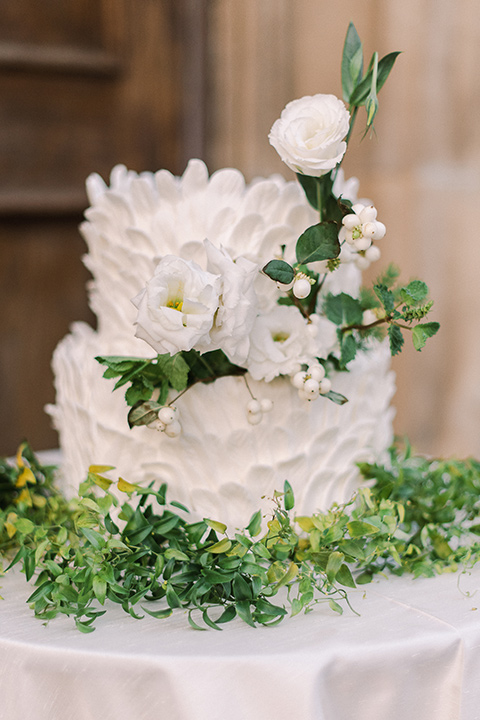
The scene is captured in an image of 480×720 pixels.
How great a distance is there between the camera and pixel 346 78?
29.2 inches

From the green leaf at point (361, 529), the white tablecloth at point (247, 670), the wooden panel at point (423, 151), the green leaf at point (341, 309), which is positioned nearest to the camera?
the white tablecloth at point (247, 670)

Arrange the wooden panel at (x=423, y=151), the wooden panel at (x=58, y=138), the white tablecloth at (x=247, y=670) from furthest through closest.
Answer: the wooden panel at (x=58, y=138) < the wooden panel at (x=423, y=151) < the white tablecloth at (x=247, y=670)

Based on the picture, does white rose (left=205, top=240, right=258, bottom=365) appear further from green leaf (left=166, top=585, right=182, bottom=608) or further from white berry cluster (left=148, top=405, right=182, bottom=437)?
green leaf (left=166, top=585, right=182, bottom=608)

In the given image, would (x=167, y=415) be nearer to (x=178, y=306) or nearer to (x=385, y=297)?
(x=178, y=306)

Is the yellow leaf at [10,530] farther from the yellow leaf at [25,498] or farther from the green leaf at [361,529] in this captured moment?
the green leaf at [361,529]

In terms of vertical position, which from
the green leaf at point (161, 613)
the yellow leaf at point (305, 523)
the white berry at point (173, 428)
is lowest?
the green leaf at point (161, 613)

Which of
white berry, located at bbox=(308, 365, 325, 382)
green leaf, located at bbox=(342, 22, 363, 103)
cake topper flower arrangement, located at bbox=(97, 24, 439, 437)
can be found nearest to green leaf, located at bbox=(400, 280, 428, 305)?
cake topper flower arrangement, located at bbox=(97, 24, 439, 437)

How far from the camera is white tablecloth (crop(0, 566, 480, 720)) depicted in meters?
0.56

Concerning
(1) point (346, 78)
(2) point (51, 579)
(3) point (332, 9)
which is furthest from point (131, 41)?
(2) point (51, 579)

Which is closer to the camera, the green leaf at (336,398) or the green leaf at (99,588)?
the green leaf at (99,588)

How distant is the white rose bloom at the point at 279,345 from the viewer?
2.38 feet

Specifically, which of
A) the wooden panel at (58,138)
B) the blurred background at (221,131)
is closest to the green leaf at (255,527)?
the blurred background at (221,131)

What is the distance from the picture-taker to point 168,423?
28.1 inches

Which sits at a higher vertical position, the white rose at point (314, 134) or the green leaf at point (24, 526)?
the white rose at point (314, 134)
